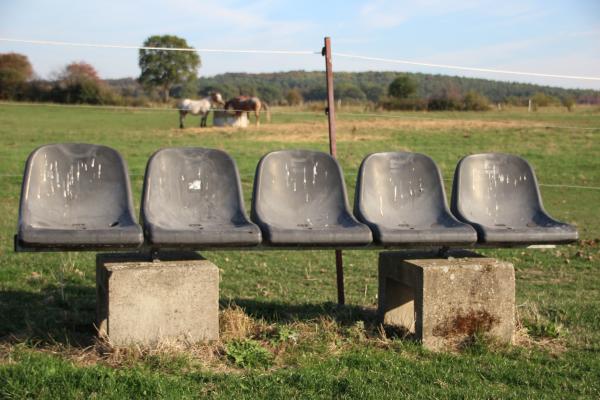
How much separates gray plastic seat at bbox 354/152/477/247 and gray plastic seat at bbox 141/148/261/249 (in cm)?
88

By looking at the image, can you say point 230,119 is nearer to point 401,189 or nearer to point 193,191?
point 401,189

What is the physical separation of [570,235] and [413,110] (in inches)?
996

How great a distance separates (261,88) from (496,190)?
148ft

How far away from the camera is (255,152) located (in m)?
18.5

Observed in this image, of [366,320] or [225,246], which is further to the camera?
[366,320]

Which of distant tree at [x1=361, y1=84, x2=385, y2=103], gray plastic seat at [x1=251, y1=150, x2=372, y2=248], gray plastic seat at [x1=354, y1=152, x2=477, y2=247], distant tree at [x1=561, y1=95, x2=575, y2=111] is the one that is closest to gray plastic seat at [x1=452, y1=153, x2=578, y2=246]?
gray plastic seat at [x1=354, y1=152, x2=477, y2=247]

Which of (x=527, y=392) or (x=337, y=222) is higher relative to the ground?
(x=337, y=222)

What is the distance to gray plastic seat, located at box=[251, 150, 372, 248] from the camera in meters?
5.46

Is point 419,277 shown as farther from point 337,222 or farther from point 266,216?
point 266,216

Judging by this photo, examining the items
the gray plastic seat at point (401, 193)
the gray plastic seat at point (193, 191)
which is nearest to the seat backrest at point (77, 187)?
the gray plastic seat at point (193, 191)

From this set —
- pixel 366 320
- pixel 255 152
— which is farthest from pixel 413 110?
pixel 366 320

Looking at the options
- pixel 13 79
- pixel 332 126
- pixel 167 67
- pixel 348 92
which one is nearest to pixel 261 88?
pixel 348 92

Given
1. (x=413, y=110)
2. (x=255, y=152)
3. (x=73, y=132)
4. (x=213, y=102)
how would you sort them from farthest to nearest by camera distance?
(x=213, y=102), (x=413, y=110), (x=73, y=132), (x=255, y=152)

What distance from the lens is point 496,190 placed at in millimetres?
5980
